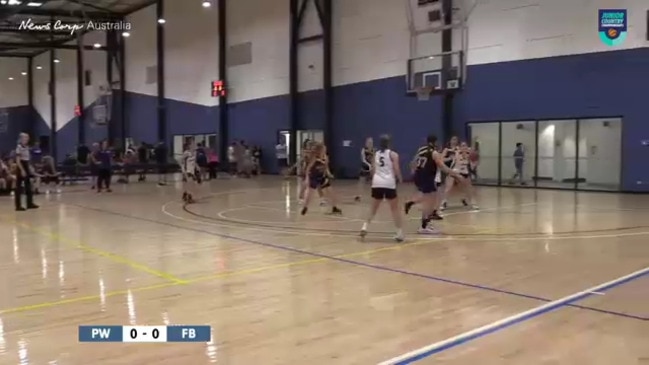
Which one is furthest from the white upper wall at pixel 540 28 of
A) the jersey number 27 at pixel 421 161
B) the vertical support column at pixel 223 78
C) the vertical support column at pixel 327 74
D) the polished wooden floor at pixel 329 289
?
the vertical support column at pixel 223 78

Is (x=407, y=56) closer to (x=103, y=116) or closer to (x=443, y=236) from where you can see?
(x=443, y=236)

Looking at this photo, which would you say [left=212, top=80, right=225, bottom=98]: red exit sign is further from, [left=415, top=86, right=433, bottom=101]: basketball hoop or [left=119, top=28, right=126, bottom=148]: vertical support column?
[left=415, top=86, right=433, bottom=101]: basketball hoop

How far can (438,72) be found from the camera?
2538cm

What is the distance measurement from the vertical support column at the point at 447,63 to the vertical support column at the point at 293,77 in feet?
30.4

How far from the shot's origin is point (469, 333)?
5699mm

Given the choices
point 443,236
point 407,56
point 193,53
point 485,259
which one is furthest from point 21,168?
point 193,53

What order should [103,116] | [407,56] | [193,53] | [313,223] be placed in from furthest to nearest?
[103,116]
[193,53]
[407,56]
[313,223]

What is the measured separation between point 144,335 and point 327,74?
86.6 feet

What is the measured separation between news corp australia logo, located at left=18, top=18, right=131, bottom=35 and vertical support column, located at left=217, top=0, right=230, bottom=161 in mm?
11577

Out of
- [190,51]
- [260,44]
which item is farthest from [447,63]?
[190,51]

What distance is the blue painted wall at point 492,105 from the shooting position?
69.6 feet

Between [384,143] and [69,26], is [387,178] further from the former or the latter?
[69,26]

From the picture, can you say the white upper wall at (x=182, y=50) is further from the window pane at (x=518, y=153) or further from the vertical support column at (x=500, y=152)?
the window pane at (x=518, y=153)

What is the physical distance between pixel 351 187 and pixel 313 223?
11.3m
